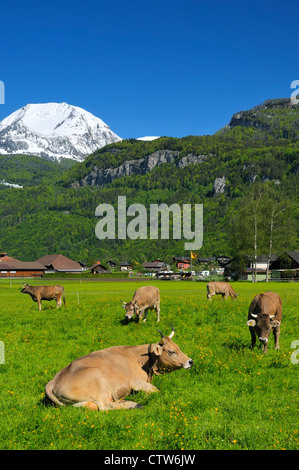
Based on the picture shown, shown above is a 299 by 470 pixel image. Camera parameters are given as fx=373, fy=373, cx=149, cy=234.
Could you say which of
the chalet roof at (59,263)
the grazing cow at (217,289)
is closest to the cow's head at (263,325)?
the grazing cow at (217,289)

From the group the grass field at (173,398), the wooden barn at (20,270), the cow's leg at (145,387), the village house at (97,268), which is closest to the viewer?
the grass field at (173,398)

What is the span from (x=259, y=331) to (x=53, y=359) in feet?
27.1

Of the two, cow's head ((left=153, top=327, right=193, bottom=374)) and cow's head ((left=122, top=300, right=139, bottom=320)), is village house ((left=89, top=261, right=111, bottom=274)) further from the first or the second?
cow's head ((left=153, top=327, right=193, bottom=374))

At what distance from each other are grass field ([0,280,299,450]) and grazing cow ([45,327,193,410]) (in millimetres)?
403

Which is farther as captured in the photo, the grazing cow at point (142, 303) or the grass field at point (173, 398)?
the grazing cow at point (142, 303)

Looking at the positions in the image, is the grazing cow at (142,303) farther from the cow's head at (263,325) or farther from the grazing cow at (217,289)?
the grazing cow at (217,289)

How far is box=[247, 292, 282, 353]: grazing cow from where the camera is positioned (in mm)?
14859

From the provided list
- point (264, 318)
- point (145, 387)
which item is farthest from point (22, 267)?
point (145, 387)

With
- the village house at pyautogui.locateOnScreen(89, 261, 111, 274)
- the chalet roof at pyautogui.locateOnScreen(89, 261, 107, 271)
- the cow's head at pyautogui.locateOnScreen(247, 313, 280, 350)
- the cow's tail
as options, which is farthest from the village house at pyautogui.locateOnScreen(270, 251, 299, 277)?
the cow's tail

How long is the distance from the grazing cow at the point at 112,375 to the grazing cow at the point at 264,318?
4.93m

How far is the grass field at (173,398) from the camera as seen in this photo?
7930 millimetres

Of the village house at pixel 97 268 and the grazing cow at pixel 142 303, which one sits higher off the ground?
the grazing cow at pixel 142 303

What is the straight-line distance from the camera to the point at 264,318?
49.5 feet

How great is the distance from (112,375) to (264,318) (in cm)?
733
